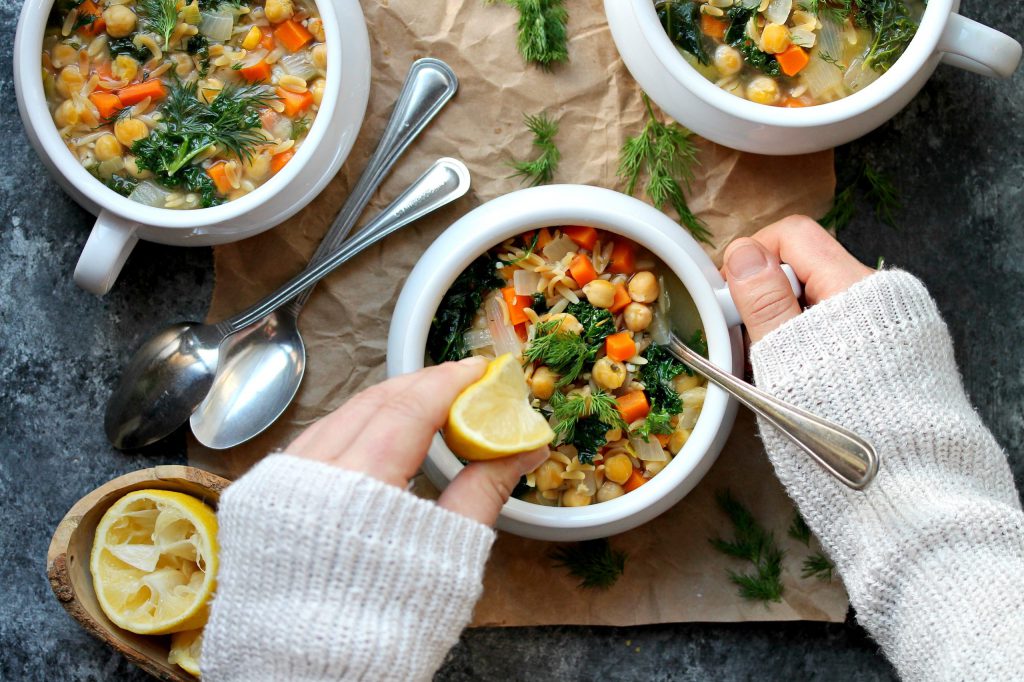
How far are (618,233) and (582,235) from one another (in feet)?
0.29

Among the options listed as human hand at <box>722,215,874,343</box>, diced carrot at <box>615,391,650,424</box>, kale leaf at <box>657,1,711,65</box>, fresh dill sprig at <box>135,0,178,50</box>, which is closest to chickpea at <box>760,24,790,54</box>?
kale leaf at <box>657,1,711,65</box>

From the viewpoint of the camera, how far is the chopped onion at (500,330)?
2.26 meters

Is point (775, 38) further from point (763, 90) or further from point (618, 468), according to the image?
point (618, 468)

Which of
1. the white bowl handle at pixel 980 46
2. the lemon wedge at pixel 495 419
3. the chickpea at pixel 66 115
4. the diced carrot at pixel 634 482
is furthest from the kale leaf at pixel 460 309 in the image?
the white bowl handle at pixel 980 46

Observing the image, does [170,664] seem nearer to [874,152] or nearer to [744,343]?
[744,343]

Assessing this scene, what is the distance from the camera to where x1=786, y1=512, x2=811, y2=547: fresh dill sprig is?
2432 millimetres

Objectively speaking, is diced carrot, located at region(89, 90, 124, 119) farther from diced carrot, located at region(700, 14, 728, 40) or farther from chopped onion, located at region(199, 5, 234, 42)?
diced carrot, located at region(700, 14, 728, 40)

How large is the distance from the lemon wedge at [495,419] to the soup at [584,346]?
322 mm

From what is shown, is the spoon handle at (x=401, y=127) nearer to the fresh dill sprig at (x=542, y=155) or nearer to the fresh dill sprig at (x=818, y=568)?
the fresh dill sprig at (x=542, y=155)

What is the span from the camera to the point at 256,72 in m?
2.24

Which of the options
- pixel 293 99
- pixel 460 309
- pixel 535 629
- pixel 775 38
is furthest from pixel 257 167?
pixel 535 629

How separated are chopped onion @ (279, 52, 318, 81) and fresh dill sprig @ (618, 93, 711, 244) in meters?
0.77

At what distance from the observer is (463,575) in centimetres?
169

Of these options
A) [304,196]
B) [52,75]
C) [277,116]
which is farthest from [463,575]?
[52,75]
